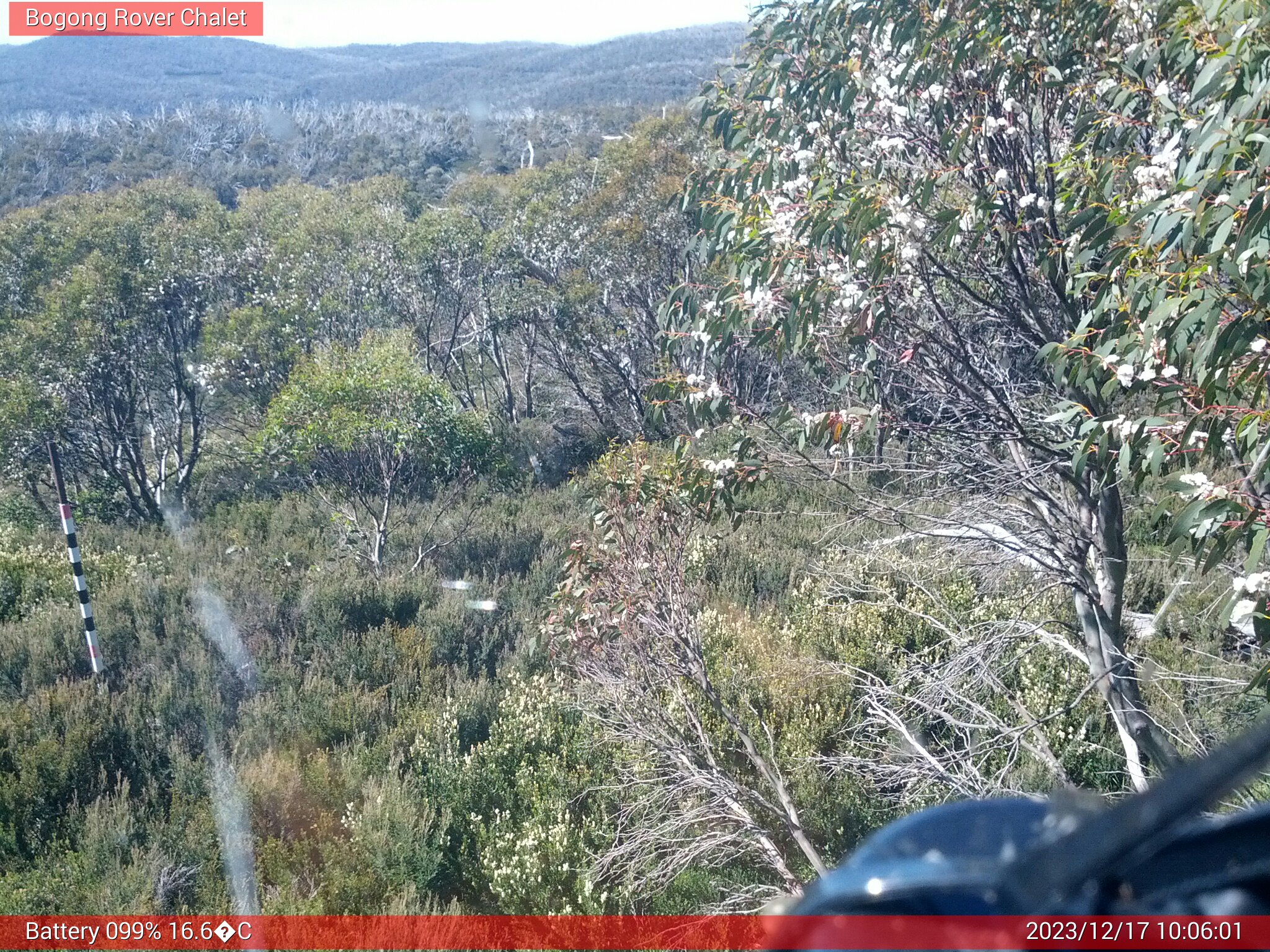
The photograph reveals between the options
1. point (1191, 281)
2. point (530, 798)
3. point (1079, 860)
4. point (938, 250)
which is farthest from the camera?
point (530, 798)

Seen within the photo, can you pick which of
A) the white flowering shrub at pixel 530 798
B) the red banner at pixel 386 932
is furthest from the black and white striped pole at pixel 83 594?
the red banner at pixel 386 932

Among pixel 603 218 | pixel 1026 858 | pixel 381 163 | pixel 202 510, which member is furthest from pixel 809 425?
pixel 381 163

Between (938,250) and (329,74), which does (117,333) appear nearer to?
(938,250)

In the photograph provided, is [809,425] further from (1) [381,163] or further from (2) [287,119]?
(2) [287,119]

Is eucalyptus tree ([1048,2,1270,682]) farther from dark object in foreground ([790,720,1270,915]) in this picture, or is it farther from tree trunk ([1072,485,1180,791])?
dark object in foreground ([790,720,1270,915])

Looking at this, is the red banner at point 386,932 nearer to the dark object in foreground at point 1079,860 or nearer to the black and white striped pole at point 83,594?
the dark object in foreground at point 1079,860

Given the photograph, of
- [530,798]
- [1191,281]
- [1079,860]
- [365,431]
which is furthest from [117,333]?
[1079,860]

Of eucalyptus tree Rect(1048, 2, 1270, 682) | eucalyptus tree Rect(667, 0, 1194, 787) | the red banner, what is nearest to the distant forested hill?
eucalyptus tree Rect(667, 0, 1194, 787)
